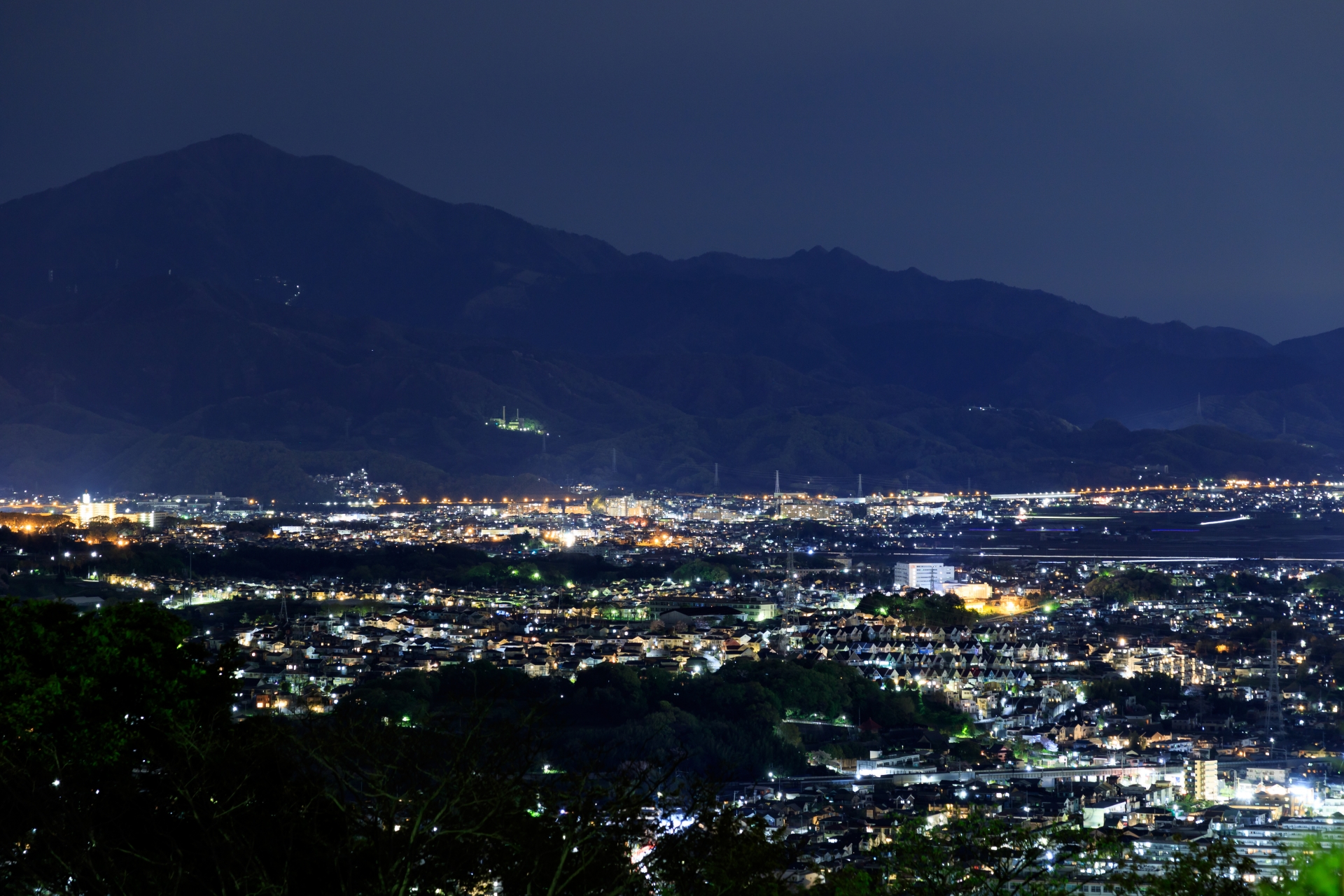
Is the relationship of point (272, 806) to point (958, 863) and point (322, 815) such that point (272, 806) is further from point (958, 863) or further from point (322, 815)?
point (958, 863)

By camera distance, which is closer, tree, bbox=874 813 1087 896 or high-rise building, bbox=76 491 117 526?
tree, bbox=874 813 1087 896

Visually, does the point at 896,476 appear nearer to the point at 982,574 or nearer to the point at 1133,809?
the point at 982,574

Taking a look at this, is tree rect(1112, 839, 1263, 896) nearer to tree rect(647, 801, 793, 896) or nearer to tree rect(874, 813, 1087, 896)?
tree rect(874, 813, 1087, 896)

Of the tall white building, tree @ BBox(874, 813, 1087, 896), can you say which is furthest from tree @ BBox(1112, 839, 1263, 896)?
the tall white building

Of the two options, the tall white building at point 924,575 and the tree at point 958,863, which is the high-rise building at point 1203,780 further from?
the tall white building at point 924,575

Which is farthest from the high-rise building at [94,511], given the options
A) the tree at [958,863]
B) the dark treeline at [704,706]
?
the tree at [958,863]

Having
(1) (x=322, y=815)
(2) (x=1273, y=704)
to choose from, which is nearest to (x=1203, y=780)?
(2) (x=1273, y=704)
